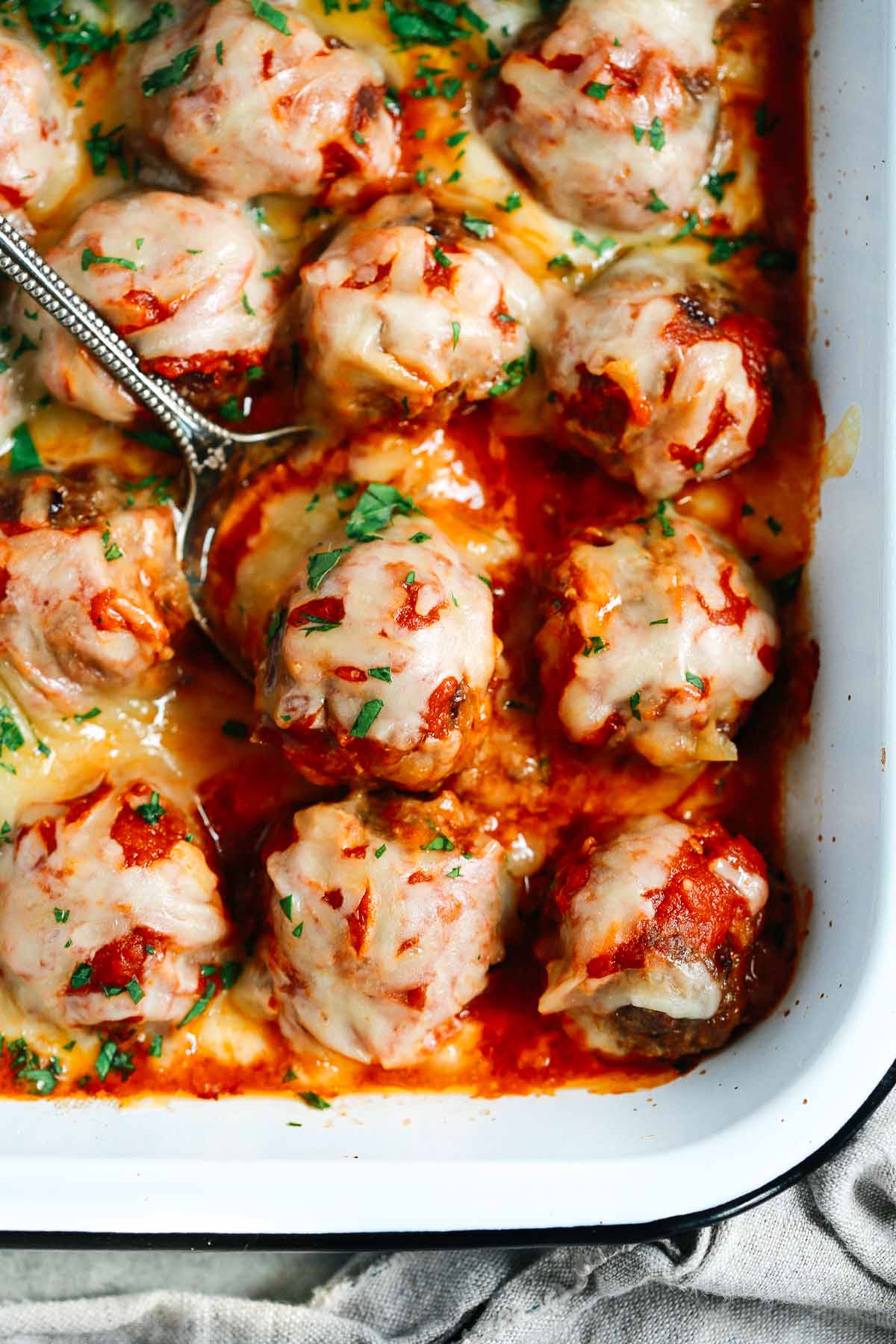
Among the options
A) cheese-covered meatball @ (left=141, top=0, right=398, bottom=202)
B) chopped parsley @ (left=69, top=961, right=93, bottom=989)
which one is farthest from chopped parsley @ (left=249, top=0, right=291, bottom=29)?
chopped parsley @ (left=69, top=961, right=93, bottom=989)

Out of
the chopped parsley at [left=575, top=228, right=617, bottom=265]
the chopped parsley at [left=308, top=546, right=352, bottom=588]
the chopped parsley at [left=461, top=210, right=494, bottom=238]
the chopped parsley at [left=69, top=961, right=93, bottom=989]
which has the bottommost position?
the chopped parsley at [left=69, top=961, right=93, bottom=989]

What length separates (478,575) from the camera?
3.22 meters

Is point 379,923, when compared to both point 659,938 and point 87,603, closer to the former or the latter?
point 659,938

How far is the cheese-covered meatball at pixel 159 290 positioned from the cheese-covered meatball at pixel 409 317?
0.17 meters

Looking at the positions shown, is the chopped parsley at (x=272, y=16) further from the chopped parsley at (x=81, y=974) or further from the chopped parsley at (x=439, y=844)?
the chopped parsley at (x=81, y=974)

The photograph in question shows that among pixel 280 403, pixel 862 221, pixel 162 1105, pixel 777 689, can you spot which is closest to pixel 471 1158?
pixel 162 1105

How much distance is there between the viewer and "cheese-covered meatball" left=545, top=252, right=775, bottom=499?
314 cm

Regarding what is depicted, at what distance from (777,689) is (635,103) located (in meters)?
1.46

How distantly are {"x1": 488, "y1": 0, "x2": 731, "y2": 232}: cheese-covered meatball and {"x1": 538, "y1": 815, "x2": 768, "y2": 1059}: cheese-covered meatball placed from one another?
158 centimetres

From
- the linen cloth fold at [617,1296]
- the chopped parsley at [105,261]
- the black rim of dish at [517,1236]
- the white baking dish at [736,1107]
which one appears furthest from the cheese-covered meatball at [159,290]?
the linen cloth fold at [617,1296]

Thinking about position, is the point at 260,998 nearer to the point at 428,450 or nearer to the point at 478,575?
the point at 478,575

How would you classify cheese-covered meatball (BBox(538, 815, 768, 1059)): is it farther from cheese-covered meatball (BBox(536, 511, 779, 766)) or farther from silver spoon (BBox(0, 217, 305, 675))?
silver spoon (BBox(0, 217, 305, 675))

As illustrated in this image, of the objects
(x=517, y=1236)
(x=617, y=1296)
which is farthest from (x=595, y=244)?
(x=617, y=1296)

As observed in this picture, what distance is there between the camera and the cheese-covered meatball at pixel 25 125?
10.5ft
